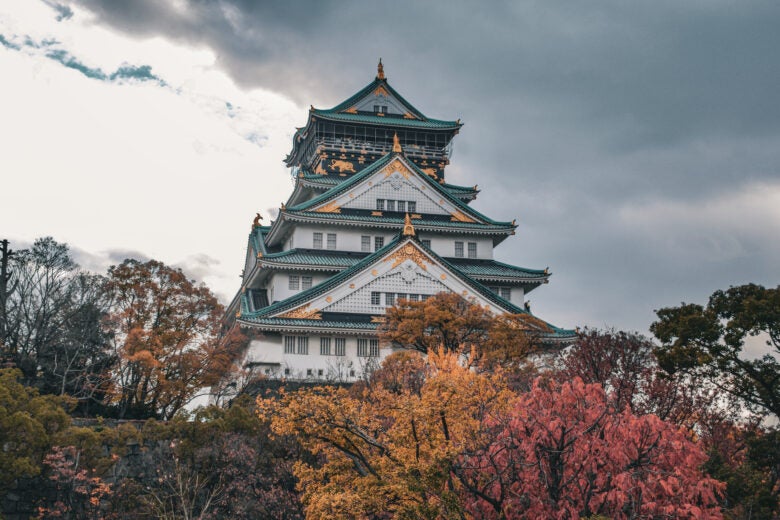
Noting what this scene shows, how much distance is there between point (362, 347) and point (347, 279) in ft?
13.0

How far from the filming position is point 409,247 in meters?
47.4

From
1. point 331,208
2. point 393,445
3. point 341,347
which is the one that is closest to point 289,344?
Answer: point 341,347

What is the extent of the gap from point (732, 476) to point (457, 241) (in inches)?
1252

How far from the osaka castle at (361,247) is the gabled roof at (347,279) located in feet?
0.19

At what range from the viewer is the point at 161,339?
37.8m

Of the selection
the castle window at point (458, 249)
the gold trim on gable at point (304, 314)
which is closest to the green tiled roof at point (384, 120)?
the castle window at point (458, 249)

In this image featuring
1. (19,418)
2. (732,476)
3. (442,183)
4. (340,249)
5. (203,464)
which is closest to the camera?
(732,476)

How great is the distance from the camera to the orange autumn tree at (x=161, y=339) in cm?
3725

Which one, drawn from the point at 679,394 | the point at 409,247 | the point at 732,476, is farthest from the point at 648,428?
the point at 409,247

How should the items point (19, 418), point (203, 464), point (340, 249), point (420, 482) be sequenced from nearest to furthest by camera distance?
point (420, 482) → point (19, 418) → point (203, 464) → point (340, 249)

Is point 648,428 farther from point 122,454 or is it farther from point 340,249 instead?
point 340,249

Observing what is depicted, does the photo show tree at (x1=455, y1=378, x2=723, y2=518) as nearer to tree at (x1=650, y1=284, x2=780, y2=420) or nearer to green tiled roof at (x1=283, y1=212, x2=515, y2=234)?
tree at (x1=650, y1=284, x2=780, y2=420)

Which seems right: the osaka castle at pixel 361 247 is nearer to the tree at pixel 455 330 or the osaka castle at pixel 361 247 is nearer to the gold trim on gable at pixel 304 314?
the gold trim on gable at pixel 304 314

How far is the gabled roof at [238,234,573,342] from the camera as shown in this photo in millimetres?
44188
